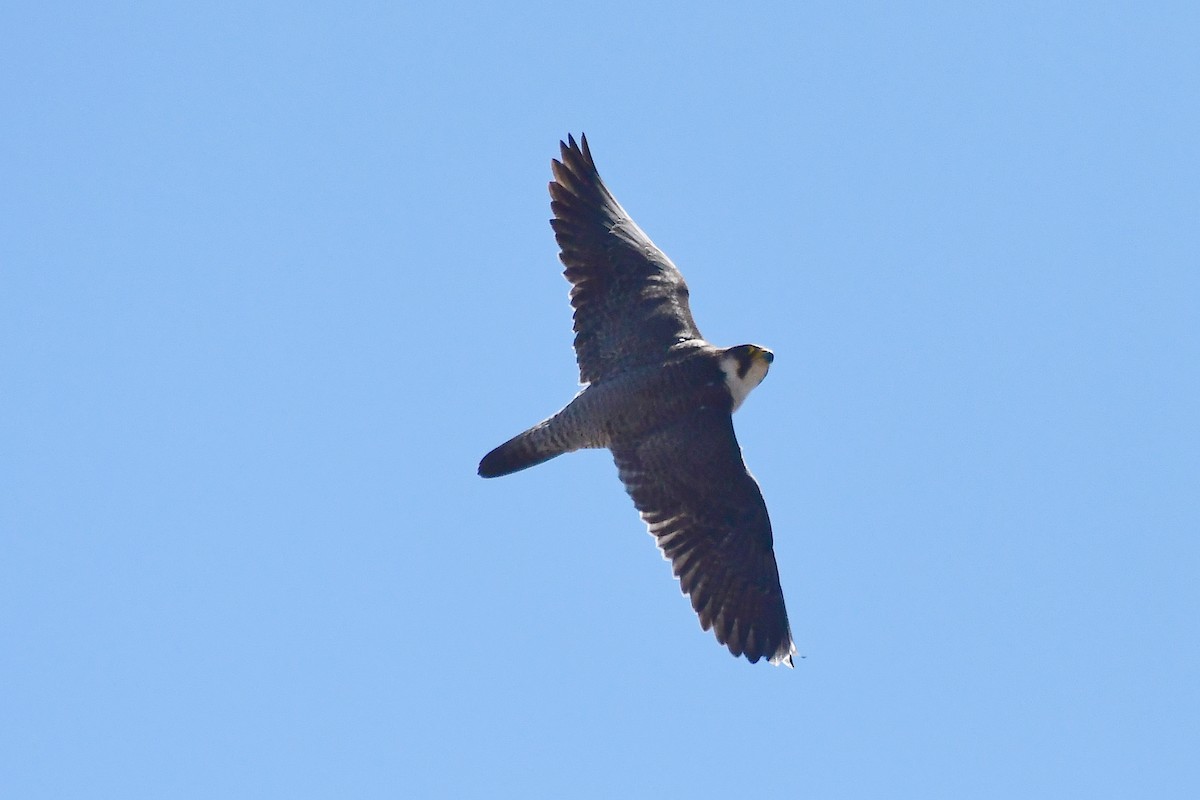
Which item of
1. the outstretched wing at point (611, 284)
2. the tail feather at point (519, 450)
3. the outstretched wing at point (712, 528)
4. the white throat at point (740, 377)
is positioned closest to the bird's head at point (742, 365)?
the white throat at point (740, 377)

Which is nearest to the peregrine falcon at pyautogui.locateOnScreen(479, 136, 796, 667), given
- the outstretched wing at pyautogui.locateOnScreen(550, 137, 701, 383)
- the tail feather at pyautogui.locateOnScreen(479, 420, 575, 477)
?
the tail feather at pyautogui.locateOnScreen(479, 420, 575, 477)

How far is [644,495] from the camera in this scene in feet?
50.9

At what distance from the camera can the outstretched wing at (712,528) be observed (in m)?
15.3

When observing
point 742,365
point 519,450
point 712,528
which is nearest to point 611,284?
point 742,365

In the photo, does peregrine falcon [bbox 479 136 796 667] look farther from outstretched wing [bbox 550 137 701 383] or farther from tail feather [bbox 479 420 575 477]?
outstretched wing [bbox 550 137 701 383]

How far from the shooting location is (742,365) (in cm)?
1550

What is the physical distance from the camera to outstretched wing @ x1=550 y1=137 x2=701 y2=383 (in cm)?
1592

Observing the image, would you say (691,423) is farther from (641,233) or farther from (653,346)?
(641,233)

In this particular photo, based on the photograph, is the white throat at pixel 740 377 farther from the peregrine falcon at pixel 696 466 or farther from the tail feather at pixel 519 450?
the tail feather at pixel 519 450

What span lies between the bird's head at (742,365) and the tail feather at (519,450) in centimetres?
167

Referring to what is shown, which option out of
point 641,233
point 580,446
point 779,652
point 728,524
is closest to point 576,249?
point 641,233

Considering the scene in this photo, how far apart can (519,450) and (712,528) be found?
6.23ft

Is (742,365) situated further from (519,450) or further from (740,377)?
(519,450)

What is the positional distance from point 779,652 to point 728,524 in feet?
4.18
